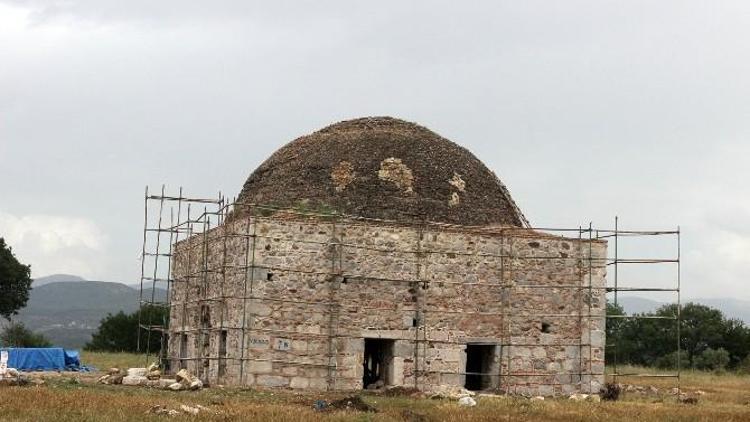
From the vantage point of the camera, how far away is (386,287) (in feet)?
81.2

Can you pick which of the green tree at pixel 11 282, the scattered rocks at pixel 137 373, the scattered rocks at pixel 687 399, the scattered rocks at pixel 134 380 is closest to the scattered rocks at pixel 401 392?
the scattered rocks at pixel 134 380

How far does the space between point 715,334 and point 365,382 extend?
40812 mm

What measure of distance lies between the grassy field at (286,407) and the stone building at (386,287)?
1927 mm

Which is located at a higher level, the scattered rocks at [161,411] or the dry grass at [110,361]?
the scattered rocks at [161,411]

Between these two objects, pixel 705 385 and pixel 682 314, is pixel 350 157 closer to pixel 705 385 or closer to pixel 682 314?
pixel 705 385

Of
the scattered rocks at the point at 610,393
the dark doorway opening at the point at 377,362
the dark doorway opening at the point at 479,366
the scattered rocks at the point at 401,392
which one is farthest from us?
the dark doorway opening at the point at 479,366

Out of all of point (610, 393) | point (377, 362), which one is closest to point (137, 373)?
point (377, 362)


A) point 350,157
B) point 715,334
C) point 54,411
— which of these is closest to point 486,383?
point 350,157

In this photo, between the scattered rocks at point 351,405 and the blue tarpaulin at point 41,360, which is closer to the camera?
the scattered rocks at point 351,405

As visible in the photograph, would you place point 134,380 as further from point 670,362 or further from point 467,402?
point 670,362

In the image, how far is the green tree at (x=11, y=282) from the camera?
2296 inches

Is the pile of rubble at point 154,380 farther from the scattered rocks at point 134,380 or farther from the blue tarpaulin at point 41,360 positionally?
the blue tarpaulin at point 41,360

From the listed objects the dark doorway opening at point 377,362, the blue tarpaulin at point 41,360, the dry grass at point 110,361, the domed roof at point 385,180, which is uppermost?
the domed roof at point 385,180

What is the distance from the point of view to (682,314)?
66000 mm
